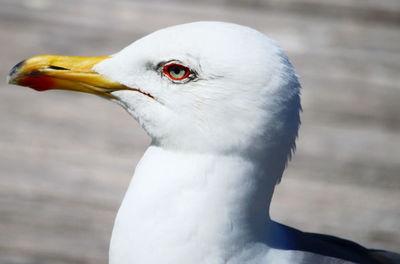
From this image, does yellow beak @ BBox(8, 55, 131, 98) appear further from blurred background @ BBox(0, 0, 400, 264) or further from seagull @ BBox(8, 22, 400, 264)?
blurred background @ BBox(0, 0, 400, 264)

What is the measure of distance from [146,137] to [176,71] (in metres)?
1.30

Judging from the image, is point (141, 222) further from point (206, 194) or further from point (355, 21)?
point (355, 21)

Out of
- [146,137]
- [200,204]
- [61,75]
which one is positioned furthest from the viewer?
[146,137]

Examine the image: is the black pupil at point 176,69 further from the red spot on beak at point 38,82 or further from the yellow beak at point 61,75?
the red spot on beak at point 38,82

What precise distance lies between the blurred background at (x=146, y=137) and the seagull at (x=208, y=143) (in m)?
0.88

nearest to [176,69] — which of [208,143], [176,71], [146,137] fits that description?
[176,71]

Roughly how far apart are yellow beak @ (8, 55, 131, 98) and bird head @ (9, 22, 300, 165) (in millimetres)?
40

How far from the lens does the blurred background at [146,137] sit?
1994 millimetres

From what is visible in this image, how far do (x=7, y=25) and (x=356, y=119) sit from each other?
167 cm

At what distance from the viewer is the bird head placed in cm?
103

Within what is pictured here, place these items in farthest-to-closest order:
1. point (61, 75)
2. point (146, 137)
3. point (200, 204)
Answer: point (146, 137) < point (61, 75) < point (200, 204)

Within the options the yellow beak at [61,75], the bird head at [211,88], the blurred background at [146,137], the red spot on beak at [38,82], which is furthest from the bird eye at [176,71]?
the blurred background at [146,137]

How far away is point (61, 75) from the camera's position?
3.87ft

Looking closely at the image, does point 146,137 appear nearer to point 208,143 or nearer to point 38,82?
point 38,82
